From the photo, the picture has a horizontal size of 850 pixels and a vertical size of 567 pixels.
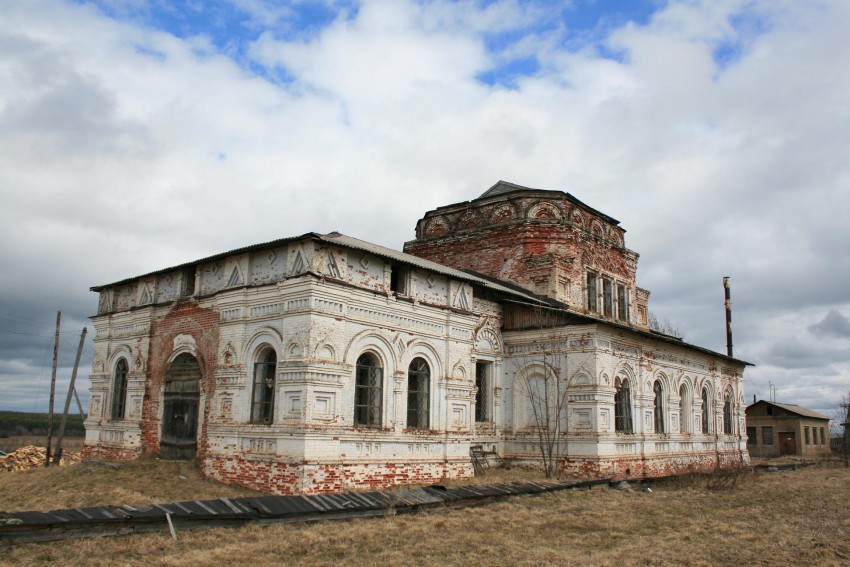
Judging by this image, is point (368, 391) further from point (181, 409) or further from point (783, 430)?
point (783, 430)

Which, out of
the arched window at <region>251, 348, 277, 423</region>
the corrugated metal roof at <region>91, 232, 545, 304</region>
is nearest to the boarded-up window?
the corrugated metal roof at <region>91, 232, 545, 304</region>

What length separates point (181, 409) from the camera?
16.1 meters

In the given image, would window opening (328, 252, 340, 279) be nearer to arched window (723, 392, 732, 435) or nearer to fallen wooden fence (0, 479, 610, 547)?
fallen wooden fence (0, 479, 610, 547)

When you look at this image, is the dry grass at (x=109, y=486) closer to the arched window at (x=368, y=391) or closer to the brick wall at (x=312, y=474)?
Answer: the brick wall at (x=312, y=474)

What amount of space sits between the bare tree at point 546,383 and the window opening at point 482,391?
0.84 meters

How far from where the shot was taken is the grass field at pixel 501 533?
8.49 meters

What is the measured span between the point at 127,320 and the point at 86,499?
6033mm

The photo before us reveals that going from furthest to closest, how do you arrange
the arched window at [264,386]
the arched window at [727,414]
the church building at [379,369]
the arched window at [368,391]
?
the arched window at [727,414] < the arched window at [368,391] < the arched window at [264,386] < the church building at [379,369]

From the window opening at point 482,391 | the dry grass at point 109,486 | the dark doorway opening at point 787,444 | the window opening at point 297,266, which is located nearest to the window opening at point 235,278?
the window opening at point 297,266

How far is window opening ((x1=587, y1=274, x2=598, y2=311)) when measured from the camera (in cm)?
2367

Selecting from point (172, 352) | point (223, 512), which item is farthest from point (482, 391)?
point (223, 512)

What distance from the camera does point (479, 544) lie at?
9.49m

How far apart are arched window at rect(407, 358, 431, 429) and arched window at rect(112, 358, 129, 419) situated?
7696 mm

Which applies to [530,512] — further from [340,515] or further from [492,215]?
[492,215]
